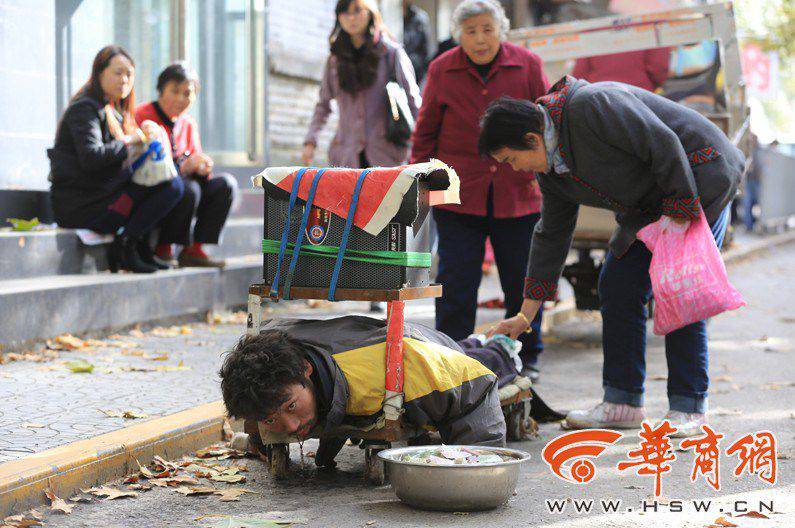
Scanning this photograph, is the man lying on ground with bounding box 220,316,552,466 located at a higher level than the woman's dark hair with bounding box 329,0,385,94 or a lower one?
lower

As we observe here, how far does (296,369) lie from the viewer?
3.93 m

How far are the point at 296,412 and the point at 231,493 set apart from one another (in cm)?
A: 52

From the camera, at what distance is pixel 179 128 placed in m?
8.73

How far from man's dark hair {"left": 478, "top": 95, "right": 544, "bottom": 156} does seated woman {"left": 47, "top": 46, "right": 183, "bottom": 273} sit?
151 inches

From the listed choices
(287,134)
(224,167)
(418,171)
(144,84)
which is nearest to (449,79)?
→ (418,171)

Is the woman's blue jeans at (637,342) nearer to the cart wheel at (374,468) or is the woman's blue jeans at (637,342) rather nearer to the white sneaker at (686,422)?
the white sneaker at (686,422)

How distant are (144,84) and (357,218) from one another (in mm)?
7087

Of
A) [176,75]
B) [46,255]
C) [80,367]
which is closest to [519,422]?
[80,367]

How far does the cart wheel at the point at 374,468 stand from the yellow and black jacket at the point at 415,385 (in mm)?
156

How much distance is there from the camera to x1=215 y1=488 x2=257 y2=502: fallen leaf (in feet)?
13.6

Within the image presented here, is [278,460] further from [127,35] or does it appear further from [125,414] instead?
[127,35]

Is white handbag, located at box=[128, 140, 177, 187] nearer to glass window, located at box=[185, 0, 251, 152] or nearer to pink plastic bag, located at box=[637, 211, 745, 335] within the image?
glass window, located at box=[185, 0, 251, 152]

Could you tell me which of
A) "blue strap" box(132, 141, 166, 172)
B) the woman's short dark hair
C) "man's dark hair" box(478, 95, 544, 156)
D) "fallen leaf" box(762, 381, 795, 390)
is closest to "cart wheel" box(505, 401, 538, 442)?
"man's dark hair" box(478, 95, 544, 156)

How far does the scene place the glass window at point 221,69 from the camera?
11.9 metres
